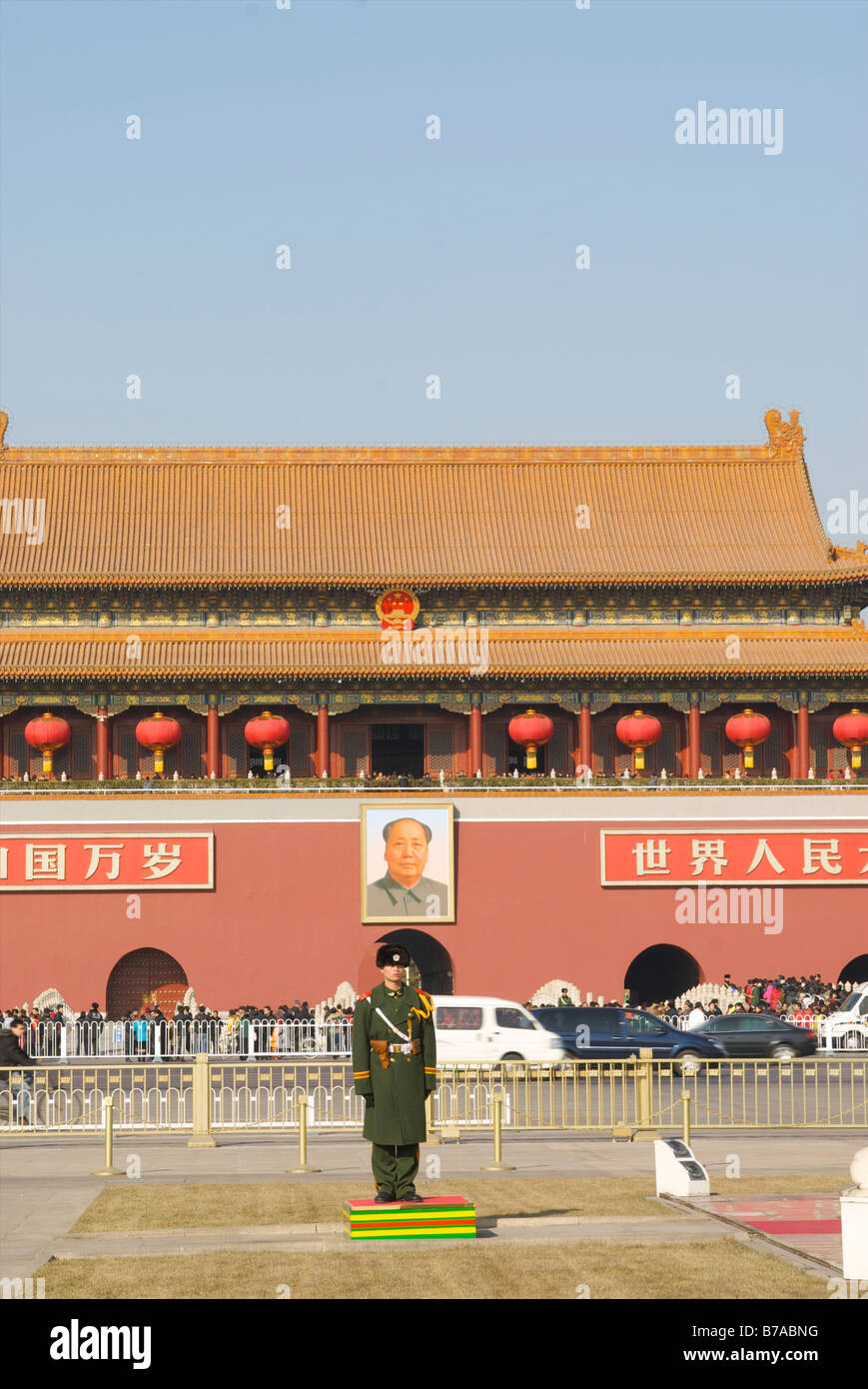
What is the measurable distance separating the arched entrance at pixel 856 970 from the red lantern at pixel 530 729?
24.4 ft

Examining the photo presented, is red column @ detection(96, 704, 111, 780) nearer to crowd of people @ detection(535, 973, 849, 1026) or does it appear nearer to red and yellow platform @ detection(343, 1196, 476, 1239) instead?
crowd of people @ detection(535, 973, 849, 1026)

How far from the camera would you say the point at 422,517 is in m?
42.2

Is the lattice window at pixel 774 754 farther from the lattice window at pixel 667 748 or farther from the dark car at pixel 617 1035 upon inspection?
the dark car at pixel 617 1035

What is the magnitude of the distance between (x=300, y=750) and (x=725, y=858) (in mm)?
9236

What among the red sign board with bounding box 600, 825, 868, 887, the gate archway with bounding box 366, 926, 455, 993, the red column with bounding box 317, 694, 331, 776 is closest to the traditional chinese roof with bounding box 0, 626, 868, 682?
the red column with bounding box 317, 694, 331, 776

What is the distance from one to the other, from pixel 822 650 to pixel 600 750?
5107 millimetres

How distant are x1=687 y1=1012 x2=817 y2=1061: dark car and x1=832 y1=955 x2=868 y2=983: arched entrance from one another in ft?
27.0

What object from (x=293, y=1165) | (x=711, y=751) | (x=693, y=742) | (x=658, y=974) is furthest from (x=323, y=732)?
(x=293, y=1165)

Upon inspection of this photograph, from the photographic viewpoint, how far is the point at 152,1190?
50.6 ft

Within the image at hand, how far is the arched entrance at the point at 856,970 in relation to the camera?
37.3 meters

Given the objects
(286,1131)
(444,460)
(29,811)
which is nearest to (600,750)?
(444,460)

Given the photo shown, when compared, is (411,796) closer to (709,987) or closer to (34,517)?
(709,987)

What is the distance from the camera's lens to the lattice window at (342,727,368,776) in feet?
130

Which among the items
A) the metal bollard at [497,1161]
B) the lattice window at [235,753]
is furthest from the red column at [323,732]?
the metal bollard at [497,1161]
